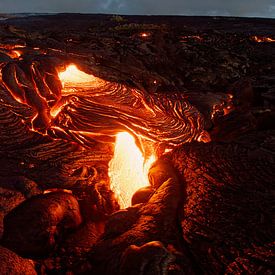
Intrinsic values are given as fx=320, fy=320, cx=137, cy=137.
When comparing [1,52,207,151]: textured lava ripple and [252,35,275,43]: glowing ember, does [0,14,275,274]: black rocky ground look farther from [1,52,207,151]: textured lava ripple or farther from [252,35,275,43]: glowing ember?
[252,35,275,43]: glowing ember

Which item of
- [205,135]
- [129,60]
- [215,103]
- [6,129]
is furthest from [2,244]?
[129,60]

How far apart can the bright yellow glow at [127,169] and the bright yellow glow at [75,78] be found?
1.88 meters

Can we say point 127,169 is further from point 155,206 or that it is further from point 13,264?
point 13,264

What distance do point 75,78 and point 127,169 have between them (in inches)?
110

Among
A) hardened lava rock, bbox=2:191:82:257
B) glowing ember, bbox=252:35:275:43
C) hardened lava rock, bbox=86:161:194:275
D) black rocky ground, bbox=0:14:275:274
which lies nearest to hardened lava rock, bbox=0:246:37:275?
black rocky ground, bbox=0:14:275:274

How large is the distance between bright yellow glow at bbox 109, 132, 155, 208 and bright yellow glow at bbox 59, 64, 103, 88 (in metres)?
1.88

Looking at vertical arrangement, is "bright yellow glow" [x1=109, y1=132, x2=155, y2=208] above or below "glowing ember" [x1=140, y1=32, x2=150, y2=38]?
below

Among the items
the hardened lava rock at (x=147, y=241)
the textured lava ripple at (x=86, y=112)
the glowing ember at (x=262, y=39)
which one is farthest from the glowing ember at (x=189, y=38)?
the hardened lava rock at (x=147, y=241)

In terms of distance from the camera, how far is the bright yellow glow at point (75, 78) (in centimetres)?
615

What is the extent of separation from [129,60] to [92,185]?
6541 mm

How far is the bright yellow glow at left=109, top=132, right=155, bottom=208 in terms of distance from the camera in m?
4.11

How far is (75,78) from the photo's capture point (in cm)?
646

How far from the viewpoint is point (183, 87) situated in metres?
8.95

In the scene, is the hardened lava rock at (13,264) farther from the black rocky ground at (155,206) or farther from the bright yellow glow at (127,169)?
the bright yellow glow at (127,169)
